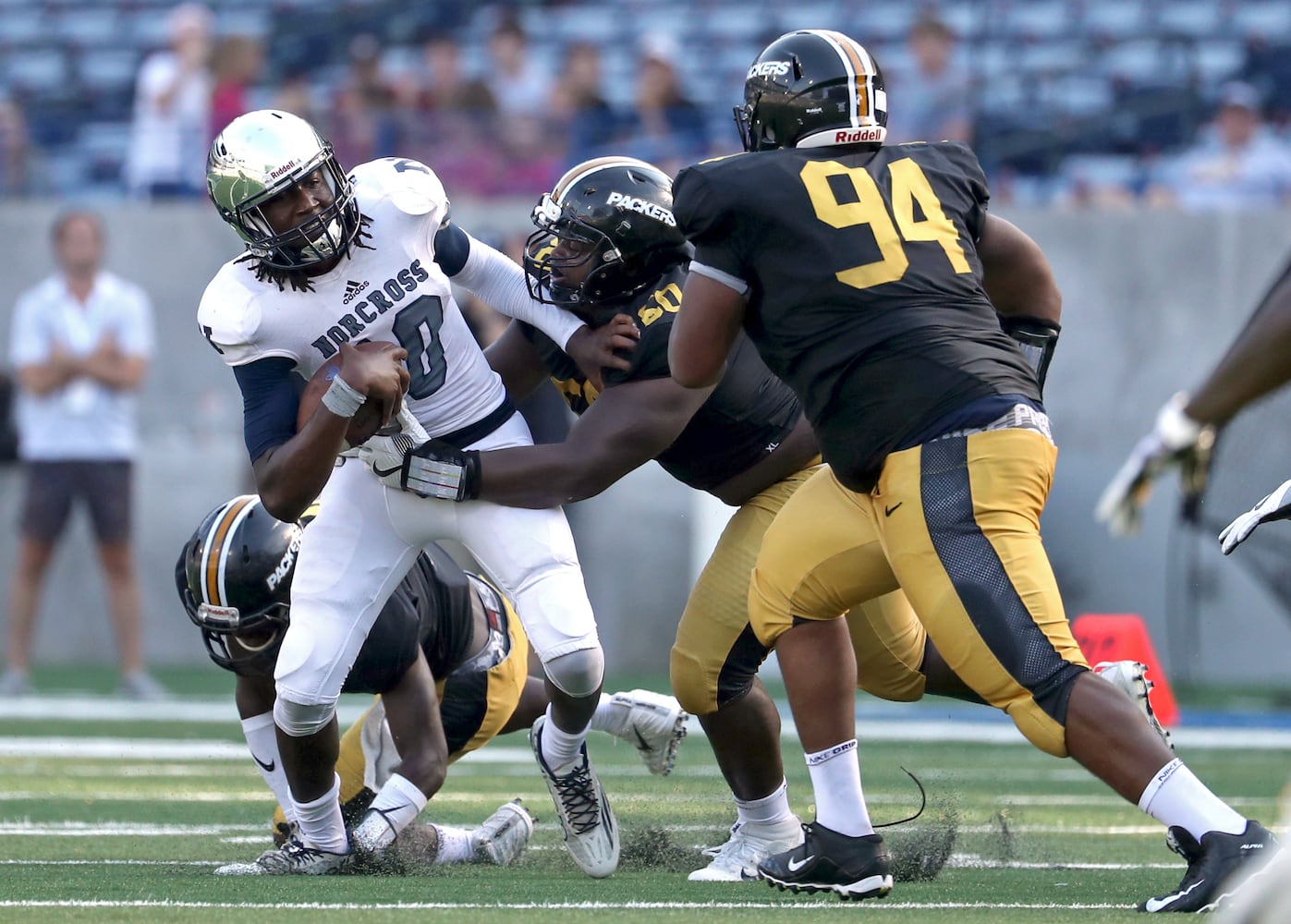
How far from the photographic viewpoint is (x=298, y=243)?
4188 mm

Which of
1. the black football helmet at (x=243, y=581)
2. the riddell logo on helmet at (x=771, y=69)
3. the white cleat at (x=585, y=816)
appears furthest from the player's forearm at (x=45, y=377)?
the riddell logo on helmet at (x=771, y=69)

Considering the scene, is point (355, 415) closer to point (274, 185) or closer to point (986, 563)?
point (274, 185)

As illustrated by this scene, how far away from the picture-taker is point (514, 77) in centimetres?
1188

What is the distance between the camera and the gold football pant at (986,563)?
3.53 metres

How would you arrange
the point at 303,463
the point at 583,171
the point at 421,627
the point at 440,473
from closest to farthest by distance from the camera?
the point at 303,463 < the point at 440,473 < the point at 583,171 < the point at 421,627

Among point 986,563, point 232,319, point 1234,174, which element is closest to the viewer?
point 986,563

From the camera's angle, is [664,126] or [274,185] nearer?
[274,185]

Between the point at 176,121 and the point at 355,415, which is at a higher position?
the point at 355,415

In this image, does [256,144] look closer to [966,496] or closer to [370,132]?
[966,496]

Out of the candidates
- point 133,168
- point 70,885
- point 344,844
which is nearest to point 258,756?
point 344,844

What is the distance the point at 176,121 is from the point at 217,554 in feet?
23.9

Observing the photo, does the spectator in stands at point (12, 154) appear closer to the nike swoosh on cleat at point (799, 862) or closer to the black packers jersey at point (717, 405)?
the black packers jersey at point (717, 405)

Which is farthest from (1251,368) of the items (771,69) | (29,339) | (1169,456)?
(29,339)

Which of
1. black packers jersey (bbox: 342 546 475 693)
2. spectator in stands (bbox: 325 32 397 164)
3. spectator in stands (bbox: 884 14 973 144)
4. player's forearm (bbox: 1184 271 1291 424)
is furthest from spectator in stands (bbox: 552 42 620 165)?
player's forearm (bbox: 1184 271 1291 424)
